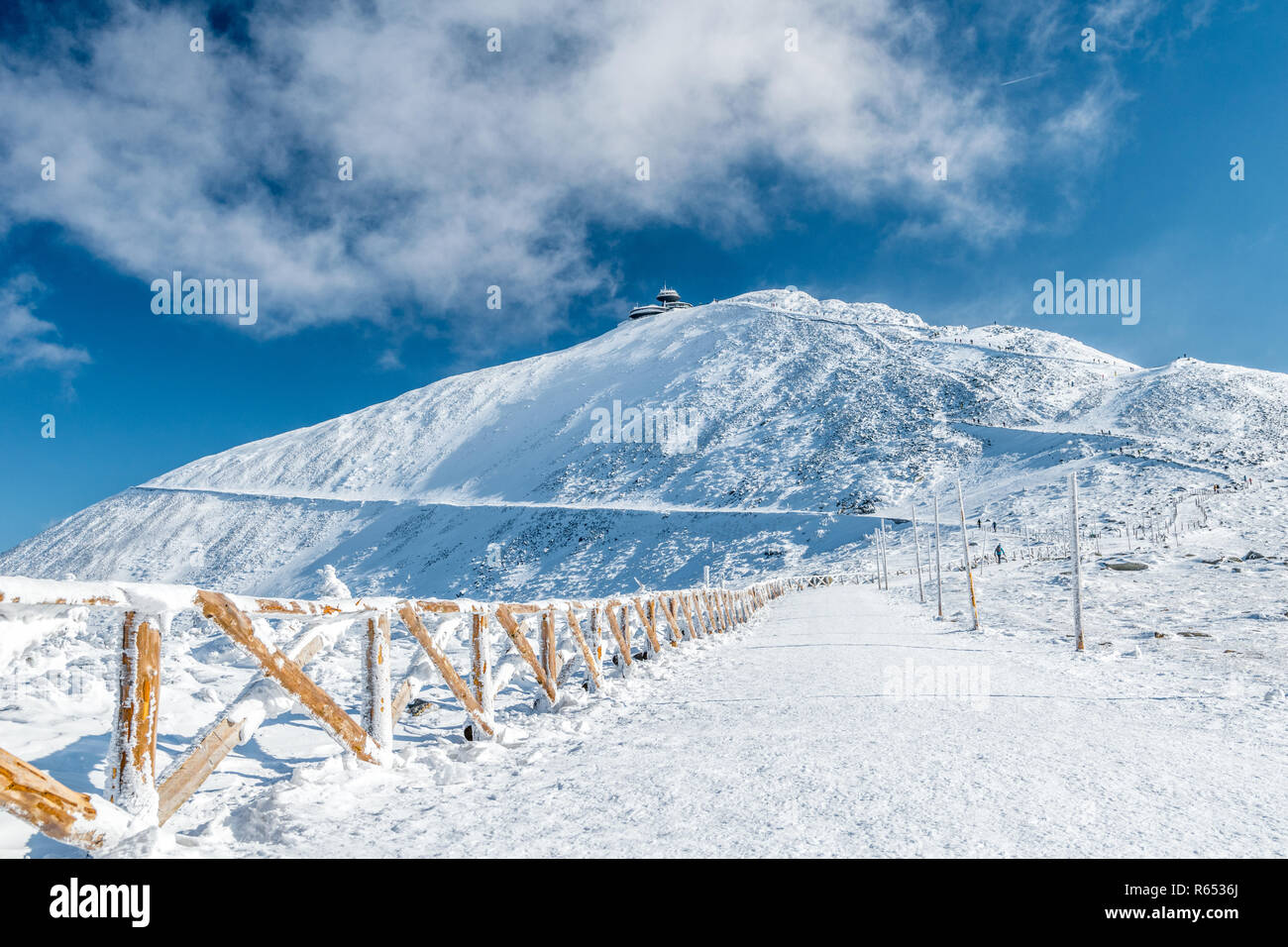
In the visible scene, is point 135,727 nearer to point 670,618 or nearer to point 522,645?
point 522,645

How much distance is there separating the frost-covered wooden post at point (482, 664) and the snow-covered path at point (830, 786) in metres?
0.51

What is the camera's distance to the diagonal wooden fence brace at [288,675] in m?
3.34

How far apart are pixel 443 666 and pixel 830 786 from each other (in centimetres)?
301

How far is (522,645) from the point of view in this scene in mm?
6594

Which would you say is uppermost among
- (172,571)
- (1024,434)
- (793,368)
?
(793,368)

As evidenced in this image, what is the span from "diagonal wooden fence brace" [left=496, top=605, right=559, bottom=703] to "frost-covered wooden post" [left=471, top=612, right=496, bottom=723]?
10.4 inches

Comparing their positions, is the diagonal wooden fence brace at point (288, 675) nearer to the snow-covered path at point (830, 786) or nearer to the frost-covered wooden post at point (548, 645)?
the snow-covered path at point (830, 786)

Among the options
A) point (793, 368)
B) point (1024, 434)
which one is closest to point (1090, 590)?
point (1024, 434)

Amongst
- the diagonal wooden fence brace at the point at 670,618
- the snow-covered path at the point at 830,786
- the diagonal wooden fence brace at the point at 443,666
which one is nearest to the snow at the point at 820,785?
the snow-covered path at the point at 830,786

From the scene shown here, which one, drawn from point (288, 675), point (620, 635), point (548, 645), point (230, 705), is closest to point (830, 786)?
point (288, 675)

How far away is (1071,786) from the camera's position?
372 cm
